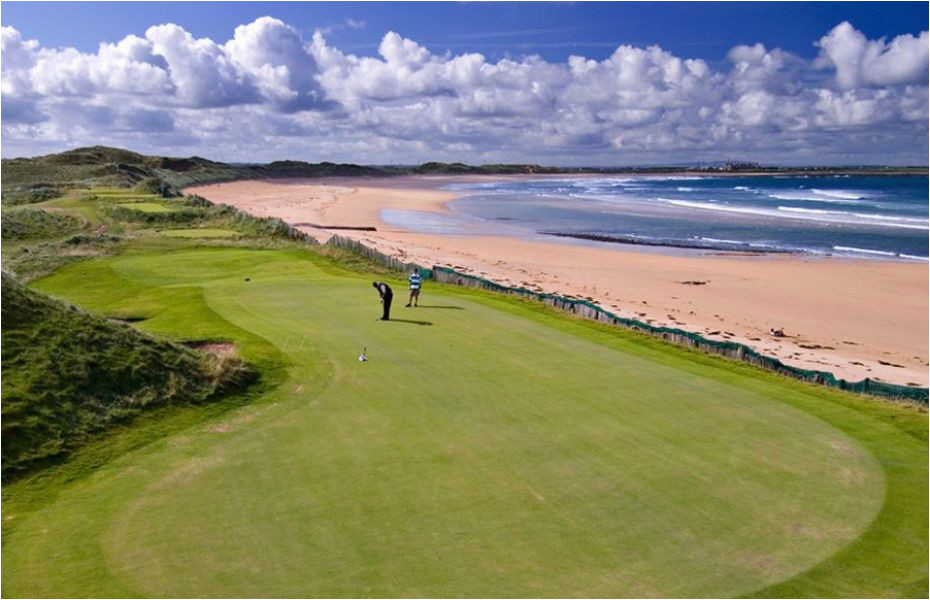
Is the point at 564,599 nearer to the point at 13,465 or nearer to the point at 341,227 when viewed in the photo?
the point at 13,465

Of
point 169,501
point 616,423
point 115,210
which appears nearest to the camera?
point 169,501

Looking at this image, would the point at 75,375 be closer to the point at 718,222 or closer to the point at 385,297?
the point at 385,297

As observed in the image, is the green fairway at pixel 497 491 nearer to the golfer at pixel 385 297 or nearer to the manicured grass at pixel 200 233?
the golfer at pixel 385 297

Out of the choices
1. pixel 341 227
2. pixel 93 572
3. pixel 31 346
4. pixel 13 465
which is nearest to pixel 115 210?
pixel 341 227

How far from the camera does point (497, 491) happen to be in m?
12.5

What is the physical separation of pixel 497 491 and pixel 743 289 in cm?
3310

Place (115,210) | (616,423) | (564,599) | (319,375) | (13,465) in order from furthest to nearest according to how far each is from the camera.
→ (115,210)
(319,375)
(616,423)
(13,465)
(564,599)

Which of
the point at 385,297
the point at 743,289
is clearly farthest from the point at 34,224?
the point at 743,289

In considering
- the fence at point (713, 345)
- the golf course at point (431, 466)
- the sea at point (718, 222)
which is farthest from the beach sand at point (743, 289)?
the golf course at point (431, 466)

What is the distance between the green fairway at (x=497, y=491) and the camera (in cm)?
1005

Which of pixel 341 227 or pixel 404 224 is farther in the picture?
pixel 404 224

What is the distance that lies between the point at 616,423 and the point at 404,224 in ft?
212

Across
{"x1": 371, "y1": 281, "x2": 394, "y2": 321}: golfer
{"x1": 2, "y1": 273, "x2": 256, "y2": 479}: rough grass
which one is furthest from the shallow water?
{"x1": 2, "y1": 273, "x2": 256, "y2": 479}: rough grass

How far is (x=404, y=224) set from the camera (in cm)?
7862
